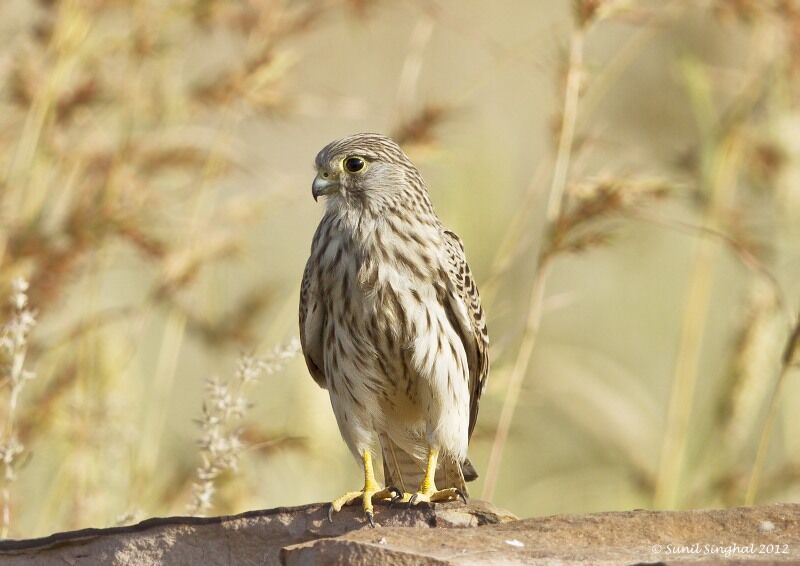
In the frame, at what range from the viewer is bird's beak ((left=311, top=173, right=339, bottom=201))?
3811 mm

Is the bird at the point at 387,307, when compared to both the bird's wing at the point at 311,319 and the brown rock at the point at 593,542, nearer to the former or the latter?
the bird's wing at the point at 311,319

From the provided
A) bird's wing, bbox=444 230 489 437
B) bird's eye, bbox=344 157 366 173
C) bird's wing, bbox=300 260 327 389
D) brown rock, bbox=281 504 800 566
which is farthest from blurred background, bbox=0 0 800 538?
brown rock, bbox=281 504 800 566

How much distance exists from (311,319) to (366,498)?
705mm

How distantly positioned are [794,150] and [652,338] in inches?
150

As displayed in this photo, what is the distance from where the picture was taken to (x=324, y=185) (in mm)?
3826

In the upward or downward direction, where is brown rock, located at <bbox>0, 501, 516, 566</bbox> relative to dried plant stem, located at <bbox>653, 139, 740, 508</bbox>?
downward

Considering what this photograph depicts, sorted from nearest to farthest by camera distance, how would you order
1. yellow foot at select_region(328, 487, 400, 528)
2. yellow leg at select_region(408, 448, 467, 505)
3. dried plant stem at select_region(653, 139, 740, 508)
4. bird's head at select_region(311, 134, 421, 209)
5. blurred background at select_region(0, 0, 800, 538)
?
yellow foot at select_region(328, 487, 400, 528) → yellow leg at select_region(408, 448, 467, 505) → bird's head at select_region(311, 134, 421, 209) → blurred background at select_region(0, 0, 800, 538) → dried plant stem at select_region(653, 139, 740, 508)

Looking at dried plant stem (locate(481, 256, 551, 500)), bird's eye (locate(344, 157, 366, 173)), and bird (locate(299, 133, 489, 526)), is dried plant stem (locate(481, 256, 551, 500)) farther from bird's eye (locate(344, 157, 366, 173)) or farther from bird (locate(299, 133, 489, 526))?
bird's eye (locate(344, 157, 366, 173))

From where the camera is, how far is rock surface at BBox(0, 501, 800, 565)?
8.32 ft

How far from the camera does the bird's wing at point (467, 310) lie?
12.6 feet

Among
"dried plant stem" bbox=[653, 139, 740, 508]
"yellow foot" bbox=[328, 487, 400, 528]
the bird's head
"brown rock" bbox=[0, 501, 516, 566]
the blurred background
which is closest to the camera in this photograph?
"brown rock" bbox=[0, 501, 516, 566]

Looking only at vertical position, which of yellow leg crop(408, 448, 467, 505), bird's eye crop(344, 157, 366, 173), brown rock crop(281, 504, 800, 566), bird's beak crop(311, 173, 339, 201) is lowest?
brown rock crop(281, 504, 800, 566)

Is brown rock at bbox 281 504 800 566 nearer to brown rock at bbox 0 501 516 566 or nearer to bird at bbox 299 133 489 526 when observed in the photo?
brown rock at bbox 0 501 516 566

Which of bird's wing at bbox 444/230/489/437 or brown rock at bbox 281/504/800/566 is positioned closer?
brown rock at bbox 281/504/800/566
